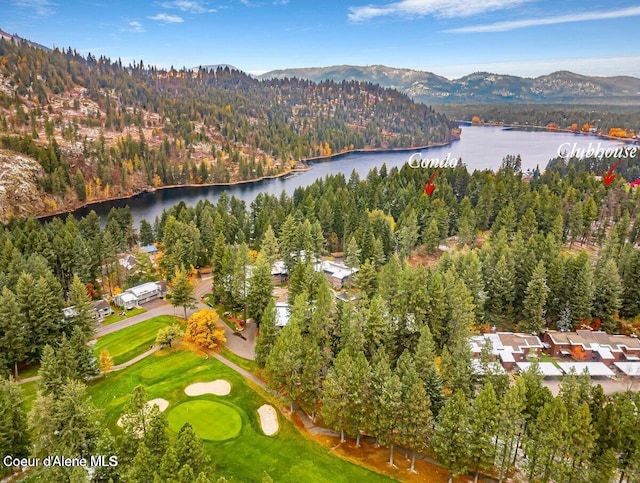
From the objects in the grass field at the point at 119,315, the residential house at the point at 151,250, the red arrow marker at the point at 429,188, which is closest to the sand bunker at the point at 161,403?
the grass field at the point at 119,315

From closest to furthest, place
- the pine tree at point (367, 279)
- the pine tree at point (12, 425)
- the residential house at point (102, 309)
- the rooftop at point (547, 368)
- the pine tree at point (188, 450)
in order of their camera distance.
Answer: the pine tree at point (188, 450) < the pine tree at point (12, 425) < the rooftop at point (547, 368) < the pine tree at point (367, 279) < the residential house at point (102, 309)

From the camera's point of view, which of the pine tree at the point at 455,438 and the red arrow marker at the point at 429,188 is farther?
the red arrow marker at the point at 429,188

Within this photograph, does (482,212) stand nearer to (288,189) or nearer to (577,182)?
(577,182)

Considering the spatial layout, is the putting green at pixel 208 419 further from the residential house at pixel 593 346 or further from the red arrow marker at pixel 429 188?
the red arrow marker at pixel 429 188

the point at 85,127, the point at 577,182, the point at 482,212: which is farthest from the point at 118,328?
the point at 85,127

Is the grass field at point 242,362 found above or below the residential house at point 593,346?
below

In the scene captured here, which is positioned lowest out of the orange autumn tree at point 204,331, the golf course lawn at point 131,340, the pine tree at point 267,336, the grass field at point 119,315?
the grass field at point 119,315

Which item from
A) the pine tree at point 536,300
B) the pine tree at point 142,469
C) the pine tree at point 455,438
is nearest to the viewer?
the pine tree at point 142,469

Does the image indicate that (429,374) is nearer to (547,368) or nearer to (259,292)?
(547,368)

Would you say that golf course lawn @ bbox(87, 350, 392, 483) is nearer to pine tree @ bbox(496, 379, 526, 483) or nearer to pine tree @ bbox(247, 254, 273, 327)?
pine tree @ bbox(247, 254, 273, 327)
